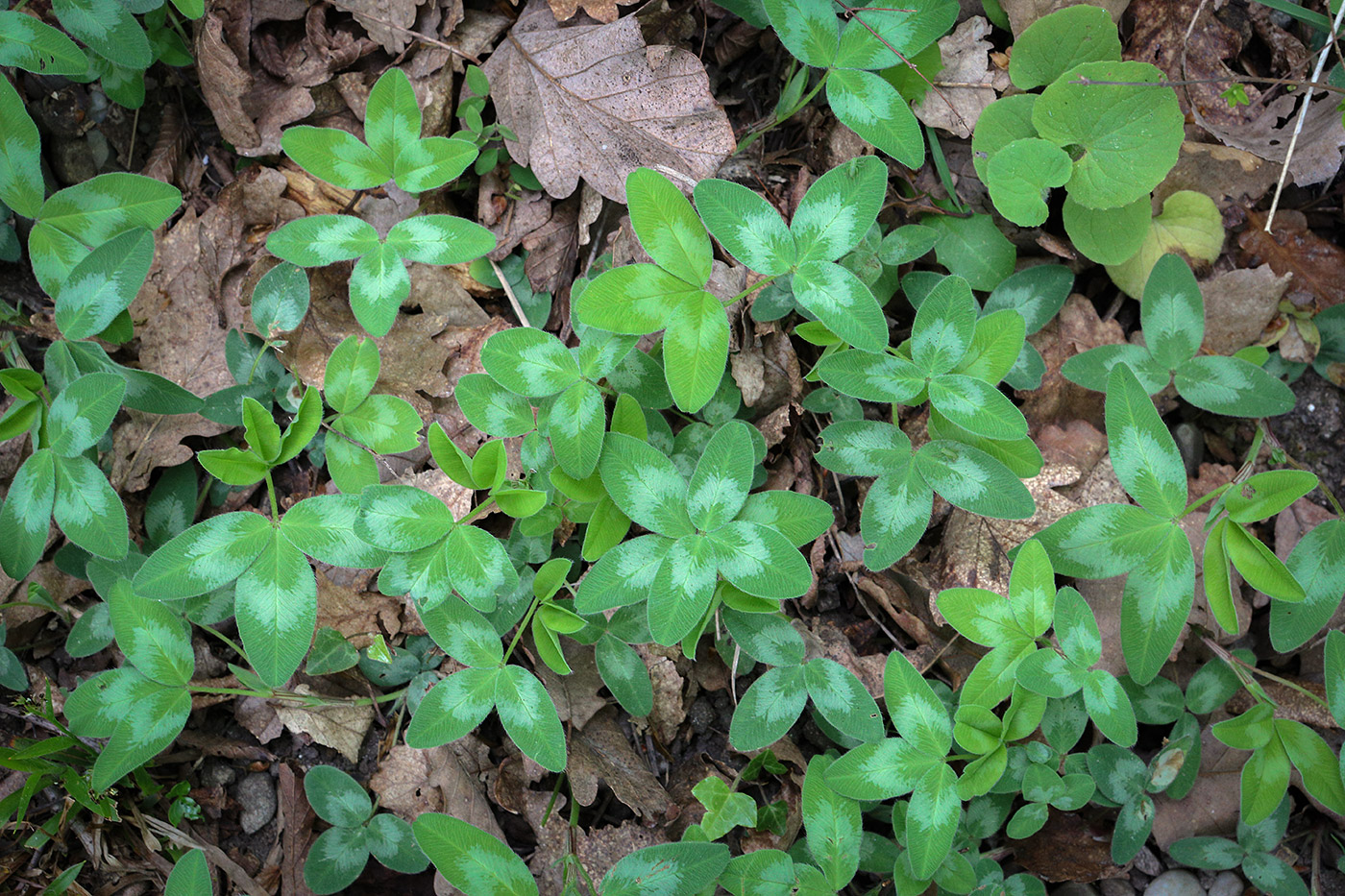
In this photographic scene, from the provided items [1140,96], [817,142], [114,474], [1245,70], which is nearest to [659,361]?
[817,142]

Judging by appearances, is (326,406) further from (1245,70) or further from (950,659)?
(1245,70)

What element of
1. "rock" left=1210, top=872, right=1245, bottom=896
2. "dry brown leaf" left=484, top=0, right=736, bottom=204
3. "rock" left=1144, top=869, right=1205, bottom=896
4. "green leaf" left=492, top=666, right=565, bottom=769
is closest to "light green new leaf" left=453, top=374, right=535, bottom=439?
"green leaf" left=492, top=666, right=565, bottom=769

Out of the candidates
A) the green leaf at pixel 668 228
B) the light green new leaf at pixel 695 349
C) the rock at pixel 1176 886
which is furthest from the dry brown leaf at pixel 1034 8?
the rock at pixel 1176 886

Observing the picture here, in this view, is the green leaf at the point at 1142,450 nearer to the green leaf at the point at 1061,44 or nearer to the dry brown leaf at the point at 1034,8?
the green leaf at the point at 1061,44

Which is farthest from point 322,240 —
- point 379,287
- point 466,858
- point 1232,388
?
point 1232,388

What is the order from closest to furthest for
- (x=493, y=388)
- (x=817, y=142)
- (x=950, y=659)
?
(x=493, y=388) → (x=950, y=659) → (x=817, y=142)

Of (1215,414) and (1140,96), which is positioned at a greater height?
(1140,96)

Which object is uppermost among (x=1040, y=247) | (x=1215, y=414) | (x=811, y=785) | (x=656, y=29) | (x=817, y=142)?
(x=656, y=29)
